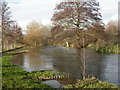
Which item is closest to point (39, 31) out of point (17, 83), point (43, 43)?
point (43, 43)

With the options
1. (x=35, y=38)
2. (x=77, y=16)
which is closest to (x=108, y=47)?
(x=77, y=16)

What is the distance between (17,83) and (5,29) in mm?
24562

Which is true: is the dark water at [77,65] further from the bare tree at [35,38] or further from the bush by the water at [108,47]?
the bare tree at [35,38]

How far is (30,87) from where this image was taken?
7645 millimetres

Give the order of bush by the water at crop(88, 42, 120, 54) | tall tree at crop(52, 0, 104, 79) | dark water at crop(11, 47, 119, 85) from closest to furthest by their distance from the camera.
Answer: dark water at crop(11, 47, 119, 85)
bush by the water at crop(88, 42, 120, 54)
tall tree at crop(52, 0, 104, 79)

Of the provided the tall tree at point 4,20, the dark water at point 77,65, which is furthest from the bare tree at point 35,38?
the dark water at point 77,65

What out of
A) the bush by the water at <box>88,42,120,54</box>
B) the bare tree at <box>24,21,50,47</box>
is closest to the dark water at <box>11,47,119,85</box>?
the bush by the water at <box>88,42,120,54</box>

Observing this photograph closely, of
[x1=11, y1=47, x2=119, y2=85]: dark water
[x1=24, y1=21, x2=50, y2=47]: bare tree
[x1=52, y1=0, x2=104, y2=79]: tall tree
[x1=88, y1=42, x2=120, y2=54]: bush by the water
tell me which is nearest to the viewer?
[x1=11, y1=47, x2=119, y2=85]: dark water

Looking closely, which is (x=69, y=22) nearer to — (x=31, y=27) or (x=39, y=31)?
(x=39, y=31)

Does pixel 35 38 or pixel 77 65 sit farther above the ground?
pixel 35 38

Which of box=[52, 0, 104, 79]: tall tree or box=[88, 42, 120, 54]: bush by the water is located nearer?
box=[88, 42, 120, 54]: bush by the water

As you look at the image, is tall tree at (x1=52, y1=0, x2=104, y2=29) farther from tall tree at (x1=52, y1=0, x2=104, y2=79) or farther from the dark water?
the dark water

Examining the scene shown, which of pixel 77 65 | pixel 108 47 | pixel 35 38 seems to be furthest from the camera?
pixel 35 38

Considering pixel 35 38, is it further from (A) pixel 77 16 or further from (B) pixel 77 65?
(B) pixel 77 65
